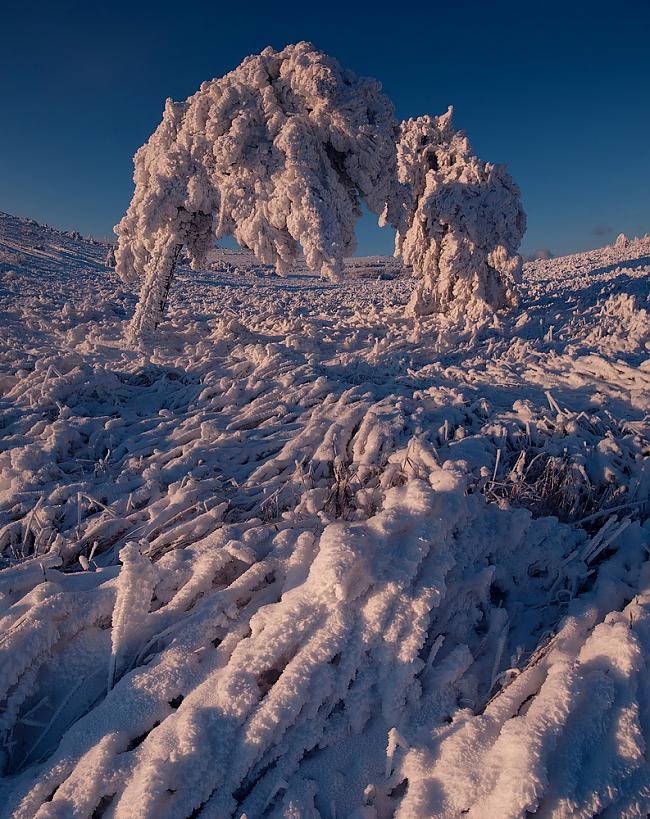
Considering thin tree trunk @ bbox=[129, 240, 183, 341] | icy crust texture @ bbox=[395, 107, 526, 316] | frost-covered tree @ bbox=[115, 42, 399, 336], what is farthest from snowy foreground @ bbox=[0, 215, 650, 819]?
icy crust texture @ bbox=[395, 107, 526, 316]

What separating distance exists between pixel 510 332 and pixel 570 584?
6.26m

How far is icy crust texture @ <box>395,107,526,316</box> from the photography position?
29.1 feet

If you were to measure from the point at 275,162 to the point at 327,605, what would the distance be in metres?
7.50

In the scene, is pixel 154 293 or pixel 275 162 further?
pixel 154 293

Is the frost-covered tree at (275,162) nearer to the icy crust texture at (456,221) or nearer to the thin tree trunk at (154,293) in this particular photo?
the thin tree trunk at (154,293)

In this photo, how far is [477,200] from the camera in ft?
29.1

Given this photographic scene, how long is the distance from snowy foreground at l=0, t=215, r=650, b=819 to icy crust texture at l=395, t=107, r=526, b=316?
16.2ft

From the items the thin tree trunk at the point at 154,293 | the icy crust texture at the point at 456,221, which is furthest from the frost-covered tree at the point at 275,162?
the icy crust texture at the point at 456,221

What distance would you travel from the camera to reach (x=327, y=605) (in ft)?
6.57

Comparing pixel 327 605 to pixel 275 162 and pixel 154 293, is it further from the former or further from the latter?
pixel 154 293

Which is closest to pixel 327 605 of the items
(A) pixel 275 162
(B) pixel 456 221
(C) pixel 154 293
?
(A) pixel 275 162

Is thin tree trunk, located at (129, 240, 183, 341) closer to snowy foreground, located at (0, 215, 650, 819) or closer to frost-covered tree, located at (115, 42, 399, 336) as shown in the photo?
frost-covered tree, located at (115, 42, 399, 336)

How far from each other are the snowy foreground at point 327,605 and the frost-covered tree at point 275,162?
13.1ft

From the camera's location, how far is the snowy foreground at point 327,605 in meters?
1.59
